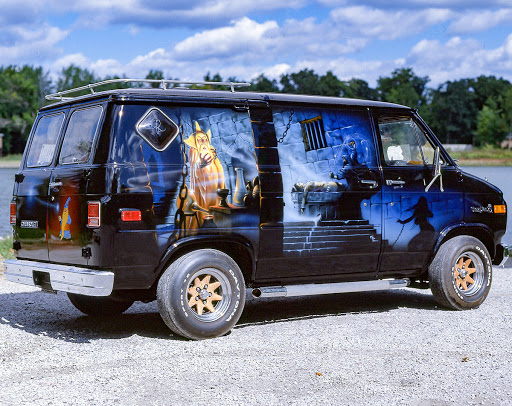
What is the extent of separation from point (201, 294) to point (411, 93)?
505ft

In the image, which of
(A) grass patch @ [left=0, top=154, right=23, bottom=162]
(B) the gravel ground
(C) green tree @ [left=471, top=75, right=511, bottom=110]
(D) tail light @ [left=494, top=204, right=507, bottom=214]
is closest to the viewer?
(B) the gravel ground

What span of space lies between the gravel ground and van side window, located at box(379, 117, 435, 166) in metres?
1.66

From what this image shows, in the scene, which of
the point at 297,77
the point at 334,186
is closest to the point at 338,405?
the point at 334,186

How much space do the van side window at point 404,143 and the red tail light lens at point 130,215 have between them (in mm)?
2878

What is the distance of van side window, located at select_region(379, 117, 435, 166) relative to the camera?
8641 millimetres

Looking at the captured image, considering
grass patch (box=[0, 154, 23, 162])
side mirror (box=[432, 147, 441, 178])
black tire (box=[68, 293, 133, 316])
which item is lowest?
black tire (box=[68, 293, 133, 316])

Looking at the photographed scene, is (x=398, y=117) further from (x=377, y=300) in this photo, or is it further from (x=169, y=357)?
(x=169, y=357)

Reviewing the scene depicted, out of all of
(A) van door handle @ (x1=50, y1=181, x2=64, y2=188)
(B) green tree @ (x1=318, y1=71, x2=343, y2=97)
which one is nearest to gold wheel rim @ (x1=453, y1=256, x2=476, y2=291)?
(A) van door handle @ (x1=50, y1=181, x2=64, y2=188)

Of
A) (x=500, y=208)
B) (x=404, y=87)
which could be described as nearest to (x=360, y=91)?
(x=404, y=87)

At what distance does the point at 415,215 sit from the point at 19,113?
13167cm

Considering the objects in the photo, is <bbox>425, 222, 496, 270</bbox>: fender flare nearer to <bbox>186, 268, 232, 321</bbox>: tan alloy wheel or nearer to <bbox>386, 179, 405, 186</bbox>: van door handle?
<bbox>386, 179, 405, 186</bbox>: van door handle

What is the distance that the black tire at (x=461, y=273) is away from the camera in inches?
349

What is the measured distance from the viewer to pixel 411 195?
862cm

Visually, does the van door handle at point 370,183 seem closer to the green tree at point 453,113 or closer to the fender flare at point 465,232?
the fender flare at point 465,232
